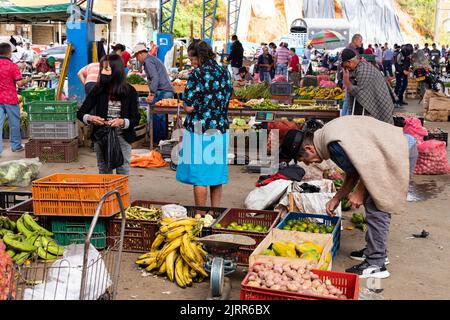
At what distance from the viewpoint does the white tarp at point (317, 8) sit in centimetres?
5331

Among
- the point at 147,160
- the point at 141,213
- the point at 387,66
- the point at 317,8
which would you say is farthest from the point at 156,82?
the point at 317,8

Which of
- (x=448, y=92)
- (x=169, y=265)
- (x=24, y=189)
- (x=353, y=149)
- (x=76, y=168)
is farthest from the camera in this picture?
(x=448, y=92)

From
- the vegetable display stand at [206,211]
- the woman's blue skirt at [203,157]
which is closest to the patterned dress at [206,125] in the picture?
the woman's blue skirt at [203,157]

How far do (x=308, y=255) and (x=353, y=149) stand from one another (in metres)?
0.91

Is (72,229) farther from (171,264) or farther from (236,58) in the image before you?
(236,58)

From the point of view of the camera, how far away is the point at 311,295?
3.95 metres

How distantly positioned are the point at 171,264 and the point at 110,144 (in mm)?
1886

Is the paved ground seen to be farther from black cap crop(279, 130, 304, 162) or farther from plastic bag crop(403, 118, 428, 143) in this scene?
black cap crop(279, 130, 304, 162)

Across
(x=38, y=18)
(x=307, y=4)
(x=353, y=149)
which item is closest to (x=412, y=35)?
(x=307, y=4)

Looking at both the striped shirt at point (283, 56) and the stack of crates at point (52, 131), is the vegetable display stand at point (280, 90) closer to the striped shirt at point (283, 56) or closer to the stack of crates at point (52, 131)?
the stack of crates at point (52, 131)

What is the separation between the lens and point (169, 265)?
5.28 metres

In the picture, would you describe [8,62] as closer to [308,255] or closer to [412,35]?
[308,255]

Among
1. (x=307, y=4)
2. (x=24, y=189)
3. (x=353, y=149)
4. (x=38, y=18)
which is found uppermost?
(x=307, y=4)

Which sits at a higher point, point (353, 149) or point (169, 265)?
point (353, 149)
